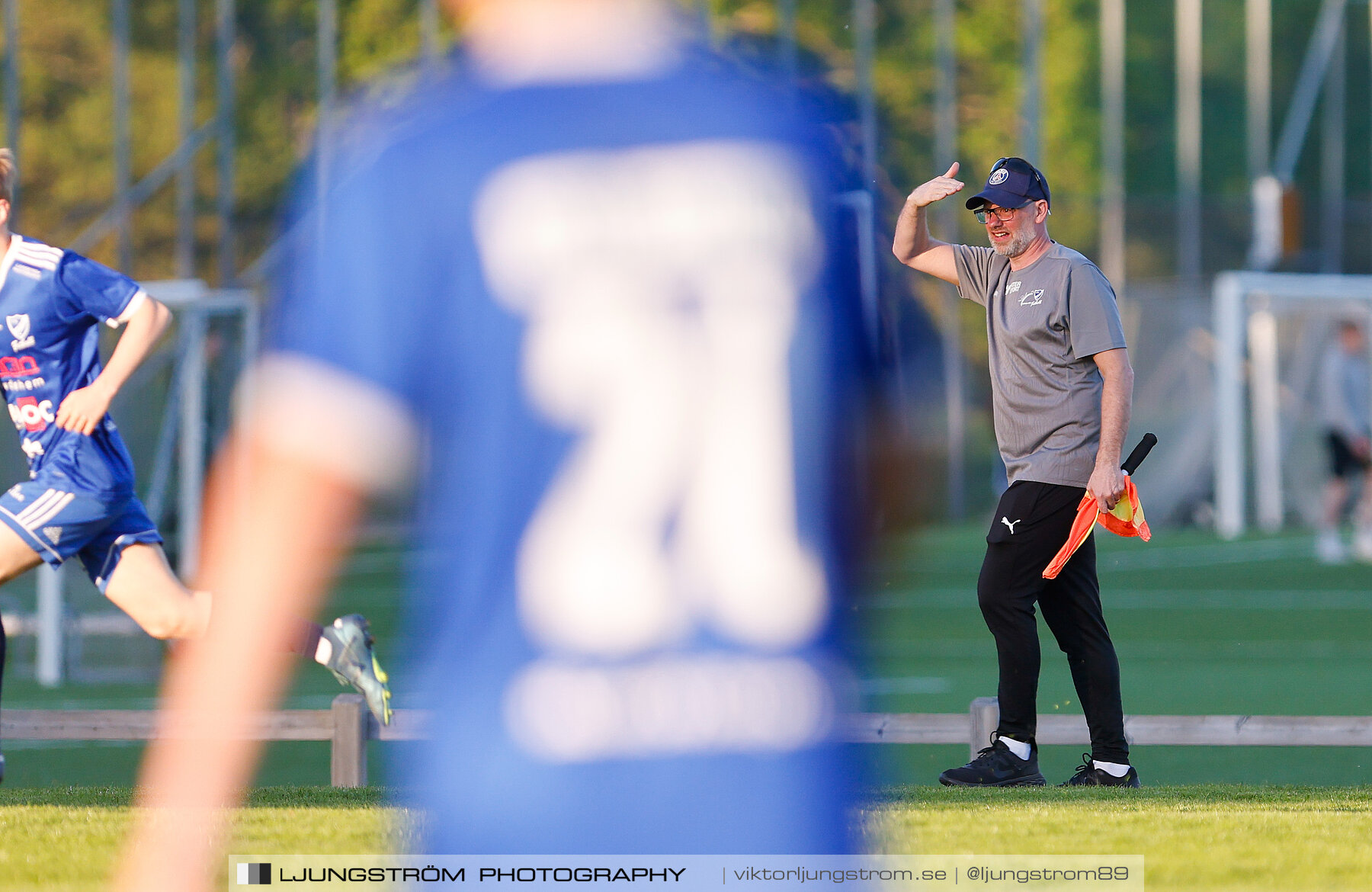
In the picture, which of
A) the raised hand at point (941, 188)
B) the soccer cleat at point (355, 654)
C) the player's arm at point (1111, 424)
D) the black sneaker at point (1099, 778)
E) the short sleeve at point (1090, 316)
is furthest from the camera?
the black sneaker at point (1099, 778)

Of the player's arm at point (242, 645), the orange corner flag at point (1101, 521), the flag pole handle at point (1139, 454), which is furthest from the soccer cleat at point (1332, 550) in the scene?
the player's arm at point (242, 645)

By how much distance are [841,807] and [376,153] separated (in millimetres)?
821

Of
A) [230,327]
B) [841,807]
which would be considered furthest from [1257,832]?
[230,327]

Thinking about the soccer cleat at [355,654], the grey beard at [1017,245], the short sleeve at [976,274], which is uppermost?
the grey beard at [1017,245]

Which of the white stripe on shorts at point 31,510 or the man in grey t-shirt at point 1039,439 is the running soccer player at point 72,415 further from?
the man in grey t-shirt at point 1039,439

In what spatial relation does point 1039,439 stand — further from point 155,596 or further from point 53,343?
point 53,343

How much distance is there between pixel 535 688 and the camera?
6.36 ft

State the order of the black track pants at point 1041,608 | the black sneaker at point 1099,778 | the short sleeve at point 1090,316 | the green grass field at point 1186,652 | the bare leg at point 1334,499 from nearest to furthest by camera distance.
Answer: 1. the short sleeve at point 1090,316
2. the black track pants at point 1041,608
3. the black sneaker at point 1099,778
4. the green grass field at point 1186,652
5. the bare leg at point 1334,499

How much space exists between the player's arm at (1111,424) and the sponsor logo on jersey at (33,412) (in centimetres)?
310

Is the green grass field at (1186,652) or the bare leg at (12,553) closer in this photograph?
the bare leg at (12,553)

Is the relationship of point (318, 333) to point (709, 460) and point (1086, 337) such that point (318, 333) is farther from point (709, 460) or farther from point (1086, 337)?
point (1086, 337)

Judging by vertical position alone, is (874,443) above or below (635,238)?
below

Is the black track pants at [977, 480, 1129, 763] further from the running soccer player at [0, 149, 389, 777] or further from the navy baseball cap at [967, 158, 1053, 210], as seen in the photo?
the running soccer player at [0, 149, 389, 777]

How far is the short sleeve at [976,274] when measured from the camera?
223 inches
